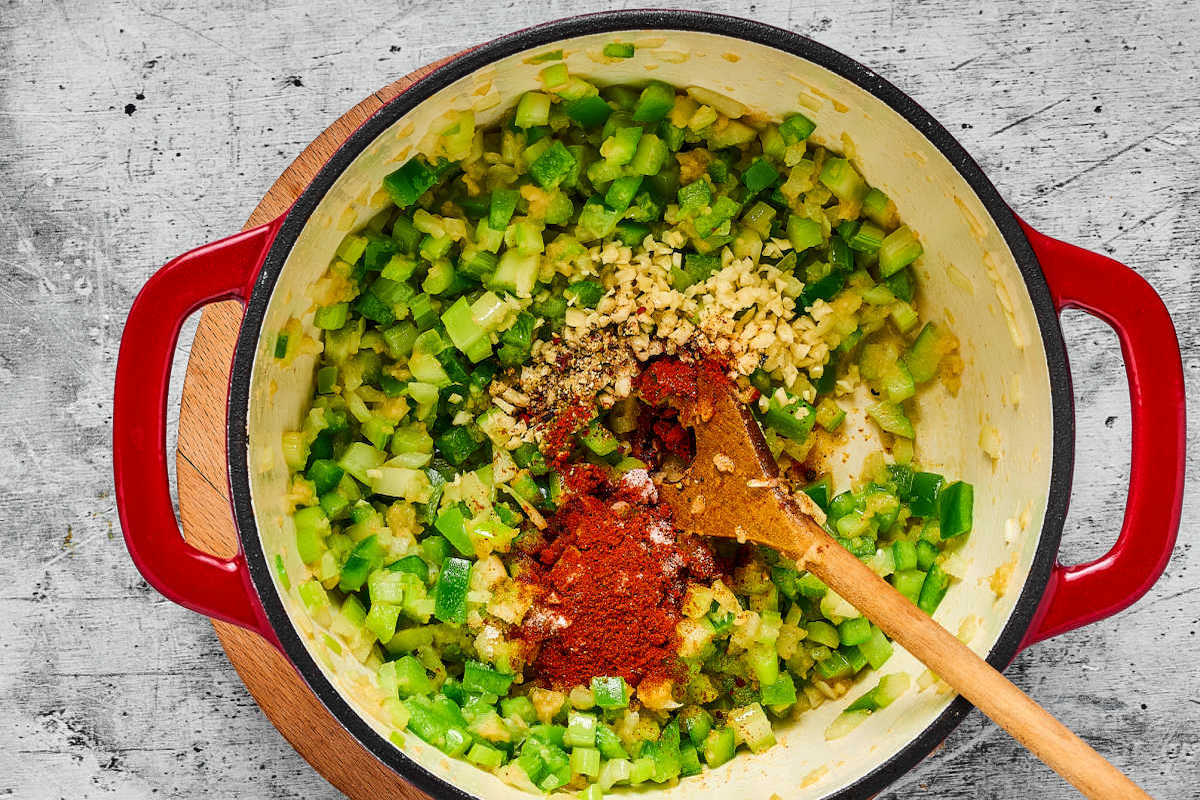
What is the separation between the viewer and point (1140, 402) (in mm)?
1259

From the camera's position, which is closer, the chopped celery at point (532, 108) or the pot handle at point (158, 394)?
the pot handle at point (158, 394)

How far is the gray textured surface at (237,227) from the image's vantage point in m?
1.65

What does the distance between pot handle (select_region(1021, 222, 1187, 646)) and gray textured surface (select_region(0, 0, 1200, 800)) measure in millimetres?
421

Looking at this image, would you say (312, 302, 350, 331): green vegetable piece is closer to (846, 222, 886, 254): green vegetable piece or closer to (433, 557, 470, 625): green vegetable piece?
(433, 557, 470, 625): green vegetable piece

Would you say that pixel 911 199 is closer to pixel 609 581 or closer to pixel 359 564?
pixel 609 581

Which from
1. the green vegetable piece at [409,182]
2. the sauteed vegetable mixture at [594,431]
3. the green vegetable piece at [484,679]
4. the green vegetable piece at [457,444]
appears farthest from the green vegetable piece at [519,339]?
the green vegetable piece at [484,679]

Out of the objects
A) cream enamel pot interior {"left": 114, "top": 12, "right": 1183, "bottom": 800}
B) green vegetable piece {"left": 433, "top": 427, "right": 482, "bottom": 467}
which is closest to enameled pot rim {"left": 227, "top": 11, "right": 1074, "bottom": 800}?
cream enamel pot interior {"left": 114, "top": 12, "right": 1183, "bottom": 800}

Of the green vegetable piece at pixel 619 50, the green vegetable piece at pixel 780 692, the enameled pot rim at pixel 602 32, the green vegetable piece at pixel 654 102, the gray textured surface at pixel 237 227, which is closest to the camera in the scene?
the enameled pot rim at pixel 602 32

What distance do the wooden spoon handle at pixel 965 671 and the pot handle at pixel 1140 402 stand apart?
3.9 inches

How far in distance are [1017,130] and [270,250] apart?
1196 millimetres

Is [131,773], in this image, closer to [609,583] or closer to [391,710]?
[391,710]

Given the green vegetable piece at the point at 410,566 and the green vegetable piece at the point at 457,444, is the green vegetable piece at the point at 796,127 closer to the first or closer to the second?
the green vegetable piece at the point at 457,444

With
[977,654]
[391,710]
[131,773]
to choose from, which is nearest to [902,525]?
[977,654]

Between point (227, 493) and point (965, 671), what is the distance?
108 cm
